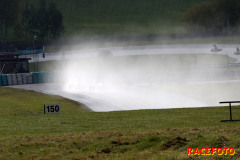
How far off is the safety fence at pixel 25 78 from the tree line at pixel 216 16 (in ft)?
200

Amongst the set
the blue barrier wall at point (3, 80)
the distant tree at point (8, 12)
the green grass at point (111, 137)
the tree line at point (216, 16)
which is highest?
the distant tree at point (8, 12)

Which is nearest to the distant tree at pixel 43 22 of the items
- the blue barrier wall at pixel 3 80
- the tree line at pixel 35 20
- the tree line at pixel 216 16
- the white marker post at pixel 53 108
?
the tree line at pixel 35 20

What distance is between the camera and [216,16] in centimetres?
12231

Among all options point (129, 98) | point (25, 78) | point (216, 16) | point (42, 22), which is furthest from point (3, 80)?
point (216, 16)

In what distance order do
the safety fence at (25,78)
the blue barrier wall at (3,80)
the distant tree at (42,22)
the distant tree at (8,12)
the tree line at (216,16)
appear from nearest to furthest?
the blue barrier wall at (3,80) → the safety fence at (25,78) → the tree line at (216,16) → the distant tree at (8,12) → the distant tree at (42,22)

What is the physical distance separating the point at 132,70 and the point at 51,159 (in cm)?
7076

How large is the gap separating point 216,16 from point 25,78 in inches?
2833

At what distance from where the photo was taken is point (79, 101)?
145 feet

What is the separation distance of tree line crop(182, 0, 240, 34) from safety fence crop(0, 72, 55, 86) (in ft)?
200

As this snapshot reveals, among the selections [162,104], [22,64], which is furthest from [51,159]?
[22,64]

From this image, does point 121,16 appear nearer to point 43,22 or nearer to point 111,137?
point 43,22

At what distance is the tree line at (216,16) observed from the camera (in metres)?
119

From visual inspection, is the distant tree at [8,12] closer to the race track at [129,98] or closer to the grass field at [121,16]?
the grass field at [121,16]

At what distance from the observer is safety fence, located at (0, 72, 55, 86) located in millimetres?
63594
